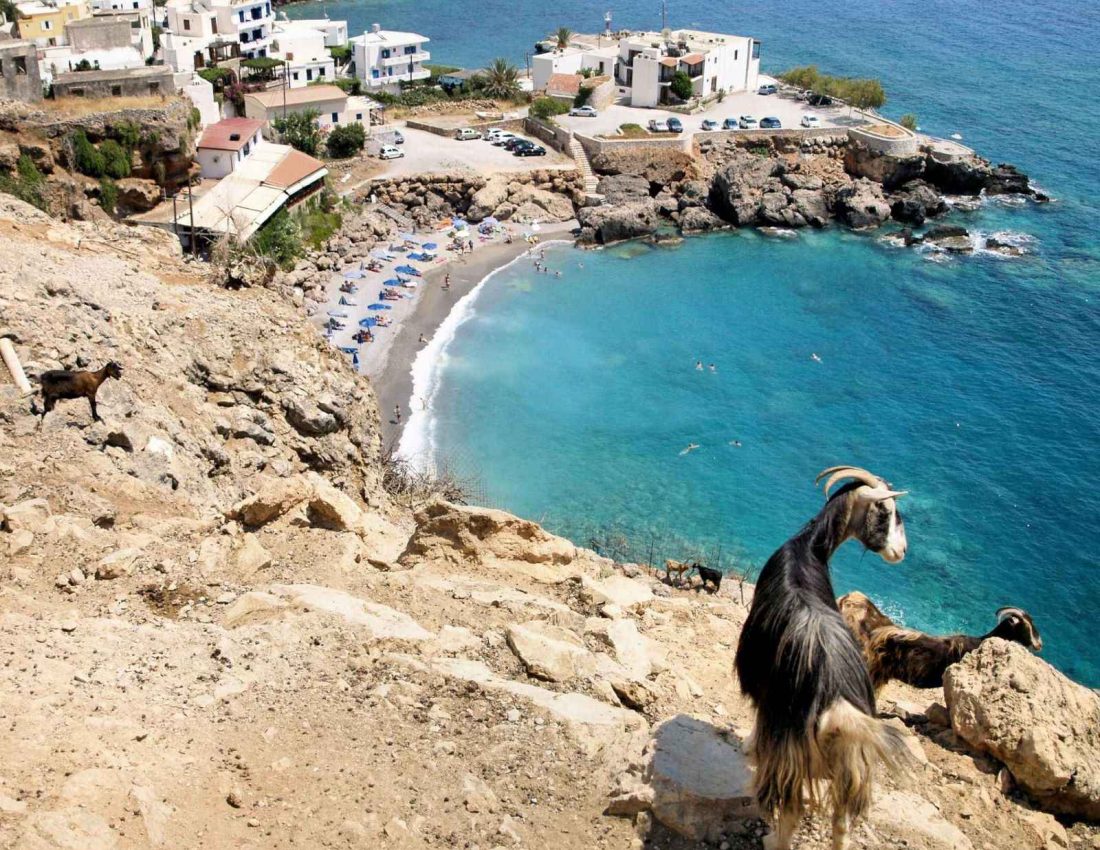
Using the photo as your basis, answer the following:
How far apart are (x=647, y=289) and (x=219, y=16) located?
4666 cm

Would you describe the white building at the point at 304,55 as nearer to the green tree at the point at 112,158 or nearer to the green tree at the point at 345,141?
the green tree at the point at 345,141

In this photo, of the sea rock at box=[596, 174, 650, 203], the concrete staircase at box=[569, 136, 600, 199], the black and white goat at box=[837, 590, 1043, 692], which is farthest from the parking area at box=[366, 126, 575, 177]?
the black and white goat at box=[837, 590, 1043, 692]

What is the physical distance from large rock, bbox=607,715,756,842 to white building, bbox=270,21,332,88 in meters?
79.1

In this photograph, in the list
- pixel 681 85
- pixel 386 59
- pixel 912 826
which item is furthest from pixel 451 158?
pixel 912 826

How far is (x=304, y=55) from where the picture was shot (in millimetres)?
86312

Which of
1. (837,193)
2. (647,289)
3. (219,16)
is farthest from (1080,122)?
(219,16)

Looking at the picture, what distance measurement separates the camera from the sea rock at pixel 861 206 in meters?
67.8

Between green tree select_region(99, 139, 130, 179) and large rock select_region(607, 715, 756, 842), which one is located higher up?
large rock select_region(607, 715, 756, 842)

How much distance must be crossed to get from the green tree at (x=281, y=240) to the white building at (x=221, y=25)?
3251 centimetres

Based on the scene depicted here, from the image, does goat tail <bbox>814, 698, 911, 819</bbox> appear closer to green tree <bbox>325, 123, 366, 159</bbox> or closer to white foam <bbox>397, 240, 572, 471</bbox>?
white foam <bbox>397, 240, 572, 471</bbox>

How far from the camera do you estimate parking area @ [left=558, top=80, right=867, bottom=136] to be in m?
73.9

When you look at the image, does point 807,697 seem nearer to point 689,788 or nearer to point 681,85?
point 689,788

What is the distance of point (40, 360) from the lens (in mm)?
19406

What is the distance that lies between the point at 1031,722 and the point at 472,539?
8.74 meters
